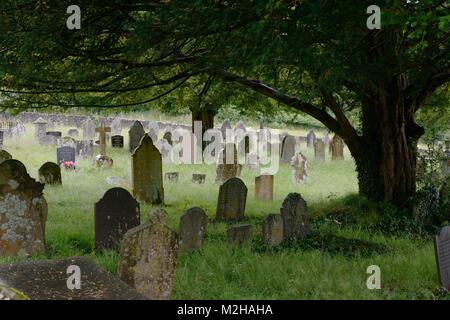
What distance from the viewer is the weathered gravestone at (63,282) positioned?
14.9 ft

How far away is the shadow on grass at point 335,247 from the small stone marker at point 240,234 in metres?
0.17

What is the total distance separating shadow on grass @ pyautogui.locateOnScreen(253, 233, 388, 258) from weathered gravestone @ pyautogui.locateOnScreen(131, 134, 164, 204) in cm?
437

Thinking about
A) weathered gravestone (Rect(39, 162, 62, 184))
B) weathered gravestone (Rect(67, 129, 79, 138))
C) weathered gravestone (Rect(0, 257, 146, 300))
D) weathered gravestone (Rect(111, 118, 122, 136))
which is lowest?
weathered gravestone (Rect(0, 257, 146, 300))

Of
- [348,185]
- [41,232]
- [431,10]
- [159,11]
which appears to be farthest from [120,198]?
[348,185]

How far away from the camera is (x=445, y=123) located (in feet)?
58.5

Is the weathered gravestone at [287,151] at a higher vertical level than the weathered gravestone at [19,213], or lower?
higher

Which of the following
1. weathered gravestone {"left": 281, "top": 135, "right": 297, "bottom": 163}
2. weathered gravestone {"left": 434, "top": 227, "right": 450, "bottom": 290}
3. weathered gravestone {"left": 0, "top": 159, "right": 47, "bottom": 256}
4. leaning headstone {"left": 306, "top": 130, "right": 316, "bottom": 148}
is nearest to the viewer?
weathered gravestone {"left": 434, "top": 227, "right": 450, "bottom": 290}

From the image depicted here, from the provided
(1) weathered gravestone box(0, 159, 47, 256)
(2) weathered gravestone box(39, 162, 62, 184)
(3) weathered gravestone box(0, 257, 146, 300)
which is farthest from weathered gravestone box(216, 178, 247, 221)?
(2) weathered gravestone box(39, 162, 62, 184)

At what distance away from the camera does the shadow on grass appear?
747cm

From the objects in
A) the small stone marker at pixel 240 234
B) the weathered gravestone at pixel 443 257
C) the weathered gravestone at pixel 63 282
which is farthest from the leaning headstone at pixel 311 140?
the weathered gravestone at pixel 63 282

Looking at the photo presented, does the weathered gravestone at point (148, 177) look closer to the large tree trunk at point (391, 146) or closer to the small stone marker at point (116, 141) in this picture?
the large tree trunk at point (391, 146)

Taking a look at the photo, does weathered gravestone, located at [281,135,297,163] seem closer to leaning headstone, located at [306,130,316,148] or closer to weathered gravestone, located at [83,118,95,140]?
leaning headstone, located at [306,130,316,148]

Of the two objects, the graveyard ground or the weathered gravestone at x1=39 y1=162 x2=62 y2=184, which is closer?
the graveyard ground

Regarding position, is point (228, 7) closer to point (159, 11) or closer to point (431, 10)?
point (159, 11)
